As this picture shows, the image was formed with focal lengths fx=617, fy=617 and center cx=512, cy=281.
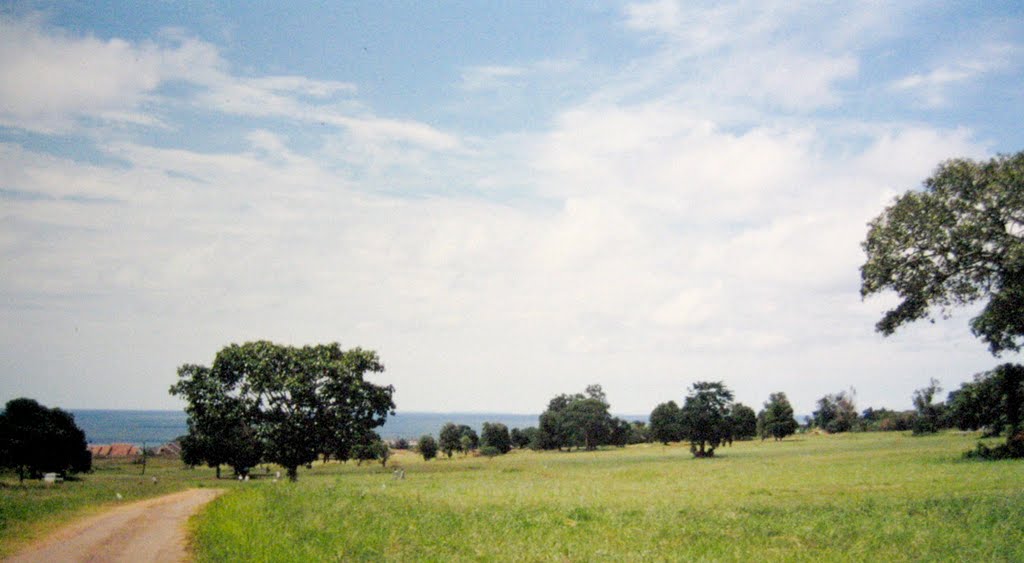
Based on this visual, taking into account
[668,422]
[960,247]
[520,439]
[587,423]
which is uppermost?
[960,247]

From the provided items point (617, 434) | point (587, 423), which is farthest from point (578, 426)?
point (617, 434)

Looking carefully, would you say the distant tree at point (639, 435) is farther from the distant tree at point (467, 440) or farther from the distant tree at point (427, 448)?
the distant tree at point (427, 448)

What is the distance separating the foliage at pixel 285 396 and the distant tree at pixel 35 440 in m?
34.1

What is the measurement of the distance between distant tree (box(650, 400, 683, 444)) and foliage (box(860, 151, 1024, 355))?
47.7 meters

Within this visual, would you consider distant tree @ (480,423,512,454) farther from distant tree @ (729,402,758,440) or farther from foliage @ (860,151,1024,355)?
foliage @ (860,151,1024,355)

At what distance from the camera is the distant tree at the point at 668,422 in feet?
293

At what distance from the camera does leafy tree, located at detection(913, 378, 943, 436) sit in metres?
114

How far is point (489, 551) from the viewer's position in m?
19.2

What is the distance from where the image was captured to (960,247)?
4125 cm

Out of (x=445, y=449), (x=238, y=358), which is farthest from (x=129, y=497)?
(x=445, y=449)

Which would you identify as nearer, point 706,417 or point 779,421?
point 706,417

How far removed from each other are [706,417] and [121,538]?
78.5m

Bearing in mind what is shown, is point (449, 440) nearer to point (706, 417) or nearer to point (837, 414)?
point (706, 417)

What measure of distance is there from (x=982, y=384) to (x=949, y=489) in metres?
34.3
